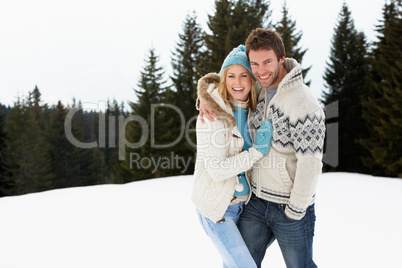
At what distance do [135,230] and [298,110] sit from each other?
10.2ft

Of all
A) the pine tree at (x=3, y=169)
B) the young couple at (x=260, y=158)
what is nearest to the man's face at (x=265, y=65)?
the young couple at (x=260, y=158)

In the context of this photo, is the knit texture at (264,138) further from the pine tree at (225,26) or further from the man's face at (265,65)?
the pine tree at (225,26)

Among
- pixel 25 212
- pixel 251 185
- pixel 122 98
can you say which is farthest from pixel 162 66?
pixel 122 98

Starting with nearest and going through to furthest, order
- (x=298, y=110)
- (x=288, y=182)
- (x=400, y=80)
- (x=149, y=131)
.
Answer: (x=298, y=110)
(x=288, y=182)
(x=400, y=80)
(x=149, y=131)

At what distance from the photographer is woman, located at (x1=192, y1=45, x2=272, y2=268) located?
162 centimetres

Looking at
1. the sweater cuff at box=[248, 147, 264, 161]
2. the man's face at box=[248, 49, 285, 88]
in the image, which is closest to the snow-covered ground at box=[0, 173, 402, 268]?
the sweater cuff at box=[248, 147, 264, 161]

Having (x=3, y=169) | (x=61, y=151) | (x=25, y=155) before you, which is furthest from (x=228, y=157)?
(x=61, y=151)

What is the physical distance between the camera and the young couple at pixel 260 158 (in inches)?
61.1

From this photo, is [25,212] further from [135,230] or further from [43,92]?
[43,92]

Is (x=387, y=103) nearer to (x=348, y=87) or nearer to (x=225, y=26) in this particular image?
(x=348, y=87)

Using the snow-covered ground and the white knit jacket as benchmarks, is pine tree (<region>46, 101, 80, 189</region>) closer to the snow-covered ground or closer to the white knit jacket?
the snow-covered ground

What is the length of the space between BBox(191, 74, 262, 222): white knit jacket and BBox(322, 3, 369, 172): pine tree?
15754mm

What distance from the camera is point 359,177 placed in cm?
716

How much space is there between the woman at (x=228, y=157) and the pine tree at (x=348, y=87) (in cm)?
1565
